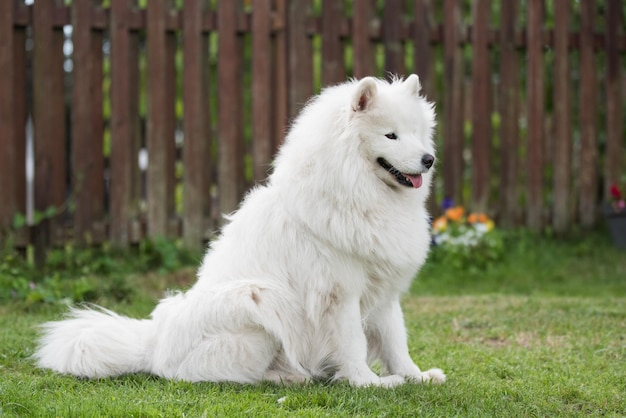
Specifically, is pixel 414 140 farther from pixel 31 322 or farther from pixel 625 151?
pixel 625 151

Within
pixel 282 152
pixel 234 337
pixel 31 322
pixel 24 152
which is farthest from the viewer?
pixel 24 152

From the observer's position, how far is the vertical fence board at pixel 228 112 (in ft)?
23.4

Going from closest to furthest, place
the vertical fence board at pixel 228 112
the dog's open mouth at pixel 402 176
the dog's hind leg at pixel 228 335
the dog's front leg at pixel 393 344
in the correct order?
the dog's hind leg at pixel 228 335 < the dog's open mouth at pixel 402 176 < the dog's front leg at pixel 393 344 < the vertical fence board at pixel 228 112

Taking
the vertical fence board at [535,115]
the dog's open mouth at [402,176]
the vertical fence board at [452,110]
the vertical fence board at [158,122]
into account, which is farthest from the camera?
the vertical fence board at [535,115]

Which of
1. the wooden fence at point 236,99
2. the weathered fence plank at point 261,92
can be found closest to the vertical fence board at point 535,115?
the wooden fence at point 236,99

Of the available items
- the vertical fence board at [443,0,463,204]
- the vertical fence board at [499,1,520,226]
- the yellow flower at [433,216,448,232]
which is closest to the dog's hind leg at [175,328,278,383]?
the yellow flower at [433,216,448,232]

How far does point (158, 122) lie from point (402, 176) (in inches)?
140

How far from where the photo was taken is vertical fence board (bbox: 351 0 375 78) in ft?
24.1

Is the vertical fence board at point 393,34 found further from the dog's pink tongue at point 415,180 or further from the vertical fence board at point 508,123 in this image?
the dog's pink tongue at point 415,180

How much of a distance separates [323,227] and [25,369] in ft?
5.32

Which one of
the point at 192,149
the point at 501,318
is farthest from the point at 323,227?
the point at 192,149

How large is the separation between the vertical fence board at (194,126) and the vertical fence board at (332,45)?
1.01m

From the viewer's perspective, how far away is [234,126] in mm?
7168

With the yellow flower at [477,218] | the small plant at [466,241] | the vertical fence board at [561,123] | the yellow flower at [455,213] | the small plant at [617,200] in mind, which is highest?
the vertical fence board at [561,123]
